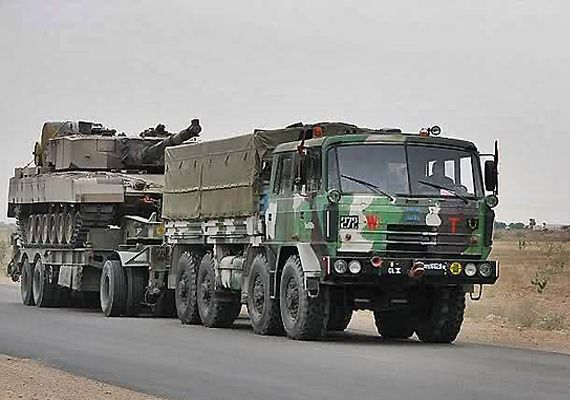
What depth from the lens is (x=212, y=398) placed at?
14516 mm

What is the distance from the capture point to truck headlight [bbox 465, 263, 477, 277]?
2147 cm

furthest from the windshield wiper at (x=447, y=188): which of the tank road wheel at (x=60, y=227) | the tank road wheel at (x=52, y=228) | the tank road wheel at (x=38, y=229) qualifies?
the tank road wheel at (x=38, y=229)

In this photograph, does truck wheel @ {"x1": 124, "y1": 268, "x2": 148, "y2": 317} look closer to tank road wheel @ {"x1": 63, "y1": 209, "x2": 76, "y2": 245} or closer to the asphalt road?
tank road wheel @ {"x1": 63, "y1": 209, "x2": 76, "y2": 245}

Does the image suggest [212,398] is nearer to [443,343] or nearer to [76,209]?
[443,343]

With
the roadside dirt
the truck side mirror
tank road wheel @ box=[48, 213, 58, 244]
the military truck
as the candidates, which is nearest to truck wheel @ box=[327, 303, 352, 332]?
the truck side mirror

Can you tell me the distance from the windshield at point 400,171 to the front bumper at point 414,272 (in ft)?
3.13

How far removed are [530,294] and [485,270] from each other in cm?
1686

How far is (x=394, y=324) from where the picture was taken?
77.9 feet

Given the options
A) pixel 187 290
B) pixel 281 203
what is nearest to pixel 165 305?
pixel 187 290

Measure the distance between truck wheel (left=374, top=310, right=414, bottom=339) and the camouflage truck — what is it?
2 cm

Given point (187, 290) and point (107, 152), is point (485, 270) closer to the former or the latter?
point (187, 290)

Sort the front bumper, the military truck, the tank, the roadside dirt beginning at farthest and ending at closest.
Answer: the tank
the military truck
the front bumper
the roadside dirt

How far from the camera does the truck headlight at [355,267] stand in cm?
2092

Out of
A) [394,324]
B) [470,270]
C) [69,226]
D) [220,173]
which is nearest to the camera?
[470,270]
